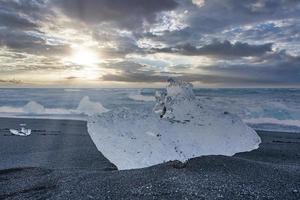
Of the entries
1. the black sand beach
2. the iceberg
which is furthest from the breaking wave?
the iceberg

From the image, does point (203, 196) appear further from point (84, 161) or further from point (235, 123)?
point (84, 161)

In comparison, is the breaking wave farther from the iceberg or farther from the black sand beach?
the iceberg

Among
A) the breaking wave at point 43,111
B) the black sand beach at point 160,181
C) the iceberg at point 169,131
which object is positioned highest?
the iceberg at point 169,131

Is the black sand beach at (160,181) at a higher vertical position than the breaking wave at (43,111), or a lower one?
higher

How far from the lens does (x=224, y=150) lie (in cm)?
485

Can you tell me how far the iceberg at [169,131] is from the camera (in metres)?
4.48

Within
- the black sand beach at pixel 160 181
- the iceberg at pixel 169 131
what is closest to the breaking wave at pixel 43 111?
the black sand beach at pixel 160 181

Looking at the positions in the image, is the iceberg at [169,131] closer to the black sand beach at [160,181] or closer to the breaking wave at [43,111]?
the black sand beach at [160,181]

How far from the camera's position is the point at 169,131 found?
14.8ft

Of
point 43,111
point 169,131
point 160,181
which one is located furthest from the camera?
point 43,111

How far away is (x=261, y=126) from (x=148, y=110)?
9.79 meters

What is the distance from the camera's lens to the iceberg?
448 centimetres

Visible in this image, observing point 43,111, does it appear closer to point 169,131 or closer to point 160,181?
point 169,131

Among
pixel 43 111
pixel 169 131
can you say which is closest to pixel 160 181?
pixel 169 131
